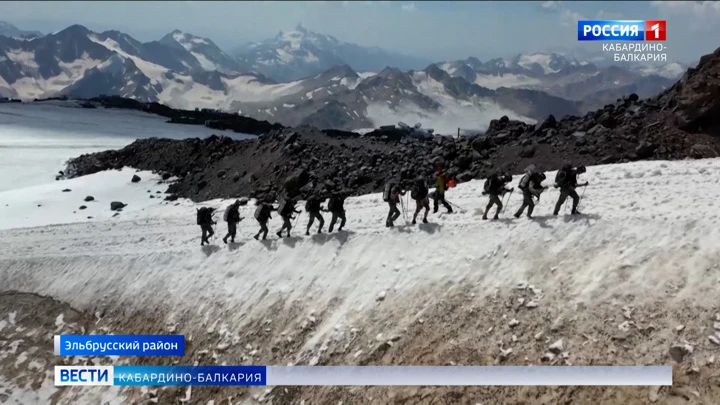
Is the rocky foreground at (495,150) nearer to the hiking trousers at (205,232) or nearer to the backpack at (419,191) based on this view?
the hiking trousers at (205,232)

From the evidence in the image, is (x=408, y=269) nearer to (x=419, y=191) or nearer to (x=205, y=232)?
(x=419, y=191)

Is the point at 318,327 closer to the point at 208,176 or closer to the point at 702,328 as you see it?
the point at 702,328

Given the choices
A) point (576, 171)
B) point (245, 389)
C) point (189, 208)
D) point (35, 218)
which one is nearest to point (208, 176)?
point (189, 208)

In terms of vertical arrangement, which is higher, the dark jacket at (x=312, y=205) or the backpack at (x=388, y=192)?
the backpack at (x=388, y=192)
